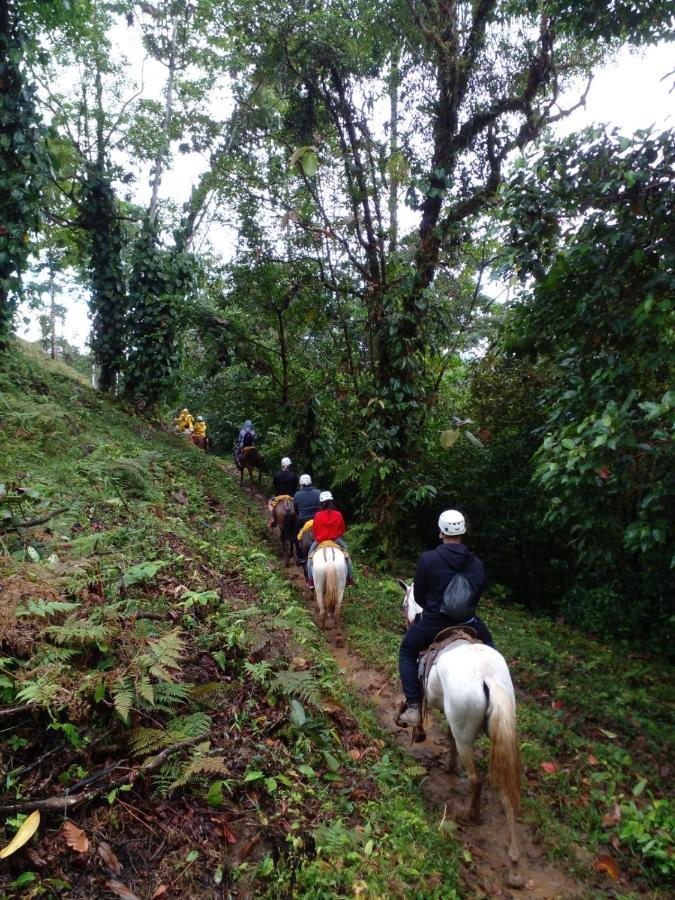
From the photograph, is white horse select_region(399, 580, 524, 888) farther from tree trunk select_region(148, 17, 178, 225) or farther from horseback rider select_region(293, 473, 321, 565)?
tree trunk select_region(148, 17, 178, 225)

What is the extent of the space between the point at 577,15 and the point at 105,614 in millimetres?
8684

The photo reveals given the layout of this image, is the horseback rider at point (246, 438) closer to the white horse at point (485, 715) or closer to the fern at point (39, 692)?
the white horse at point (485, 715)

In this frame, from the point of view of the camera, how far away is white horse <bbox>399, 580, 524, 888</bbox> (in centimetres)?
406

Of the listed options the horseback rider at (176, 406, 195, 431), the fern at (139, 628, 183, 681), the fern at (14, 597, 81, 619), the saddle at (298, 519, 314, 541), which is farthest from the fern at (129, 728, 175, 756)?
the horseback rider at (176, 406, 195, 431)

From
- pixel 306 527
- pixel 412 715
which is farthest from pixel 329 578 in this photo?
pixel 412 715

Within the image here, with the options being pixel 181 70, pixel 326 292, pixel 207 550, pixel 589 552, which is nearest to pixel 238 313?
pixel 326 292

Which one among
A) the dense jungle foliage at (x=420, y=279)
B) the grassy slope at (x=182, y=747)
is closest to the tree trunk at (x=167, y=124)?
the dense jungle foliage at (x=420, y=279)

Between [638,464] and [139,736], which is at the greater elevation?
[638,464]

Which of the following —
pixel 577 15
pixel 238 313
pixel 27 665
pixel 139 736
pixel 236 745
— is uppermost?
pixel 577 15

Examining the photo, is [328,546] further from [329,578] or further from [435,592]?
[435,592]

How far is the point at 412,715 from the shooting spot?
5383mm

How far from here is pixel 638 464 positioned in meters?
5.82

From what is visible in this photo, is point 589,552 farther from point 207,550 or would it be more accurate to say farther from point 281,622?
point 207,550

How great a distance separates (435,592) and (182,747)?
2.55 m
